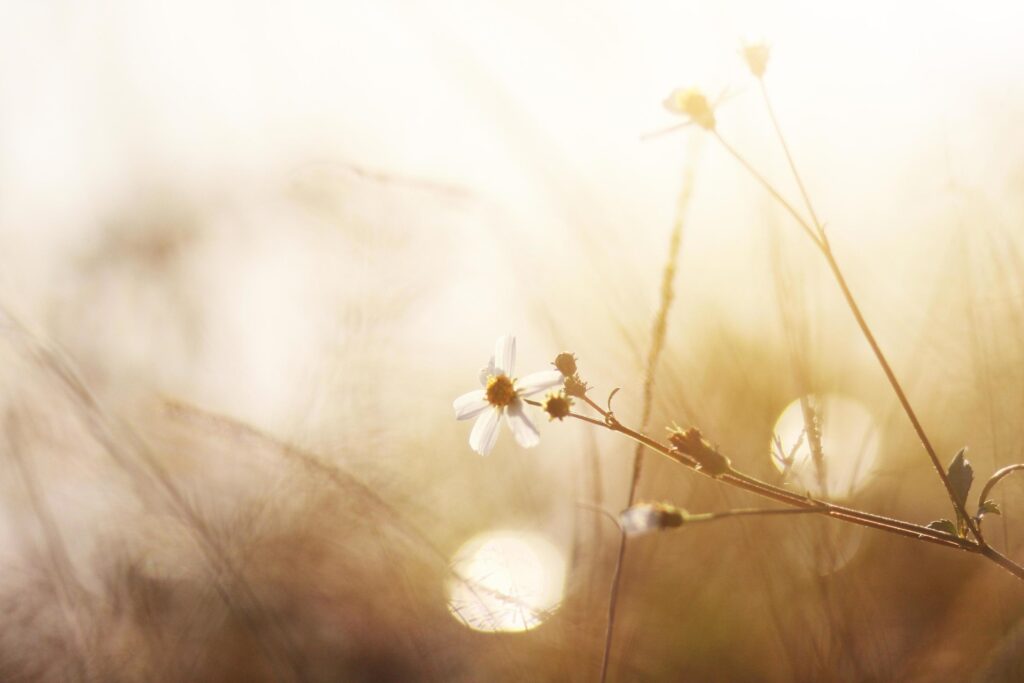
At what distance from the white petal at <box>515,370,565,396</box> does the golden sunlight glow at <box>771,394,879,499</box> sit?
39cm

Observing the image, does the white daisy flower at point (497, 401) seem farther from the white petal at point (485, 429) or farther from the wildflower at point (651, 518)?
the wildflower at point (651, 518)

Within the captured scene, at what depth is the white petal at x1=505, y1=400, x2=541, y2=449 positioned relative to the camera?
130cm

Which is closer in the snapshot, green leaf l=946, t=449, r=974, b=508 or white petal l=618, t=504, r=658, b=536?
white petal l=618, t=504, r=658, b=536

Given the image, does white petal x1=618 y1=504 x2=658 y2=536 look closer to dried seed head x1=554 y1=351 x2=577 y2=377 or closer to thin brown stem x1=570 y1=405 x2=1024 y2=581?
thin brown stem x1=570 y1=405 x2=1024 y2=581

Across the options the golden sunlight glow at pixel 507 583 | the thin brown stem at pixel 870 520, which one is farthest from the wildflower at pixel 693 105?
the golden sunlight glow at pixel 507 583

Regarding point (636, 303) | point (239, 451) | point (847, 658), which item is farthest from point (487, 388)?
point (239, 451)

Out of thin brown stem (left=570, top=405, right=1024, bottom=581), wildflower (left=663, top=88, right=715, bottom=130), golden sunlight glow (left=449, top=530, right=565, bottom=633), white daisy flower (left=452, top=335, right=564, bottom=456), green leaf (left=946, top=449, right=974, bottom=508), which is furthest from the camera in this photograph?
golden sunlight glow (left=449, top=530, right=565, bottom=633)

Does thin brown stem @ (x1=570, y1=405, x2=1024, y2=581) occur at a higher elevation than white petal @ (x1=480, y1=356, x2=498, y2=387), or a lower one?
lower

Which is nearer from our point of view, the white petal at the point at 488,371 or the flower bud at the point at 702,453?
the flower bud at the point at 702,453

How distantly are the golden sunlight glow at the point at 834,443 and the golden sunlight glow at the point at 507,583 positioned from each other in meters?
0.62

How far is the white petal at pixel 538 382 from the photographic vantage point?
131 cm

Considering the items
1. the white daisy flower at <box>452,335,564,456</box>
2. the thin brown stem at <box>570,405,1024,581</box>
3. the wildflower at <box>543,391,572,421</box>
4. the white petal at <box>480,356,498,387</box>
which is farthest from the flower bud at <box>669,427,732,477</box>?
the white petal at <box>480,356,498,387</box>

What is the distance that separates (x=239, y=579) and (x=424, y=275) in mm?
1125

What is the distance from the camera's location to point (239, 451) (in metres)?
2.16
